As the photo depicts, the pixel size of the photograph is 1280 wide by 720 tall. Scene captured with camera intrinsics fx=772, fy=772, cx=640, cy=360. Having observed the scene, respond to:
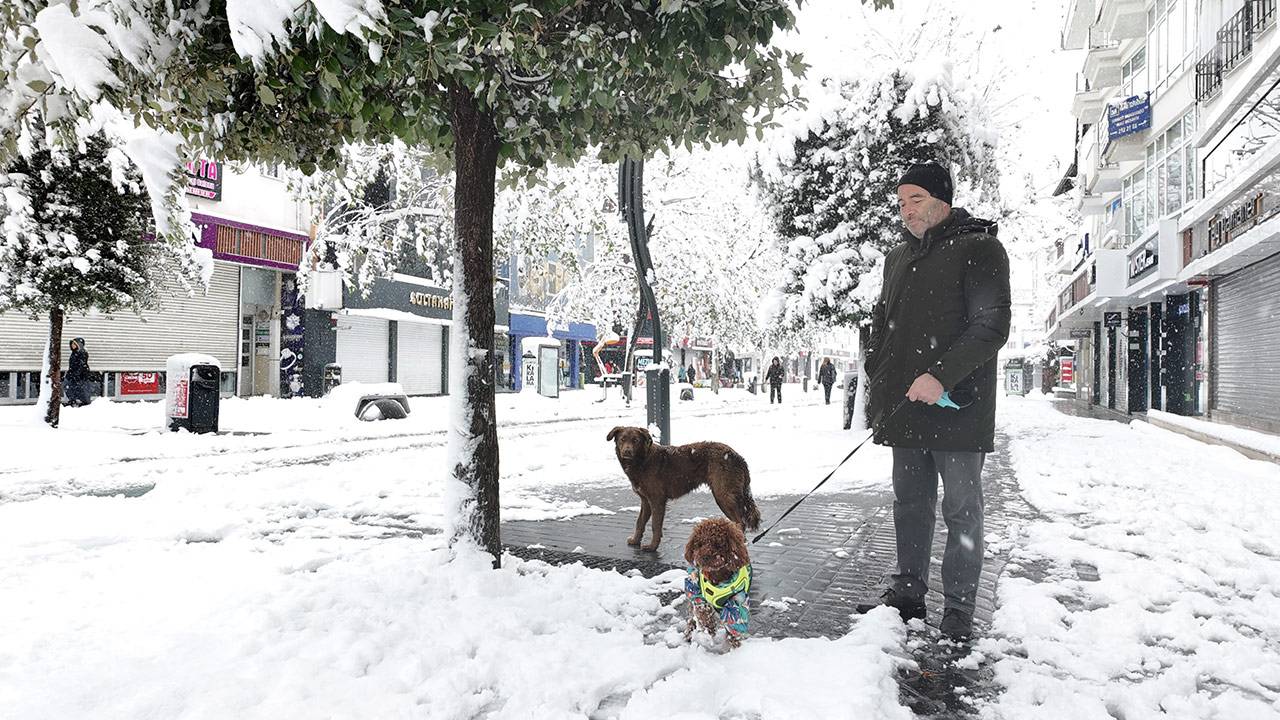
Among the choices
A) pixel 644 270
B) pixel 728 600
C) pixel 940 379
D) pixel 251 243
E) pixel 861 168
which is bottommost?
pixel 728 600

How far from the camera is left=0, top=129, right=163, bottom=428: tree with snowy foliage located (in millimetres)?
11312

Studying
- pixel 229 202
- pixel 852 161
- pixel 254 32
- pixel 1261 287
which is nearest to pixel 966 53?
pixel 852 161

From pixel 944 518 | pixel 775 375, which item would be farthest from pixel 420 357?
pixel 944 518

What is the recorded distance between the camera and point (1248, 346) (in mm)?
15625

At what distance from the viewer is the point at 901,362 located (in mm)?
3717

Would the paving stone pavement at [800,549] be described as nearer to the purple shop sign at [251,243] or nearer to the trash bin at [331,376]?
the purple shop sign at [251,243]

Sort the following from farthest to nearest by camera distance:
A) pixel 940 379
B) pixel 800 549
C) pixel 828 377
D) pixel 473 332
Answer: pixel 828 377 < pixel 800 549 < pixel 473 332 < pixel 940 379

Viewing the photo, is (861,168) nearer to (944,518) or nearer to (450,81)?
(450,81)

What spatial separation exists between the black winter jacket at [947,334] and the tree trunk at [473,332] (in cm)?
207

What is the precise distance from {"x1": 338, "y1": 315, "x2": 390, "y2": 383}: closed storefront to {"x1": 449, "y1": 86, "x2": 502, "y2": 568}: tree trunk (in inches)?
929

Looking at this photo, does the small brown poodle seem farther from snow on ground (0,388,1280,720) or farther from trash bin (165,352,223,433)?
trash bin (165,352,223,433)

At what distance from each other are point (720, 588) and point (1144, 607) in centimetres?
234

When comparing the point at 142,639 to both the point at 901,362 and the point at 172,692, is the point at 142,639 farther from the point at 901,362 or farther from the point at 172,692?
the point at 901,362

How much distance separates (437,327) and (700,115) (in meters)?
29.1
